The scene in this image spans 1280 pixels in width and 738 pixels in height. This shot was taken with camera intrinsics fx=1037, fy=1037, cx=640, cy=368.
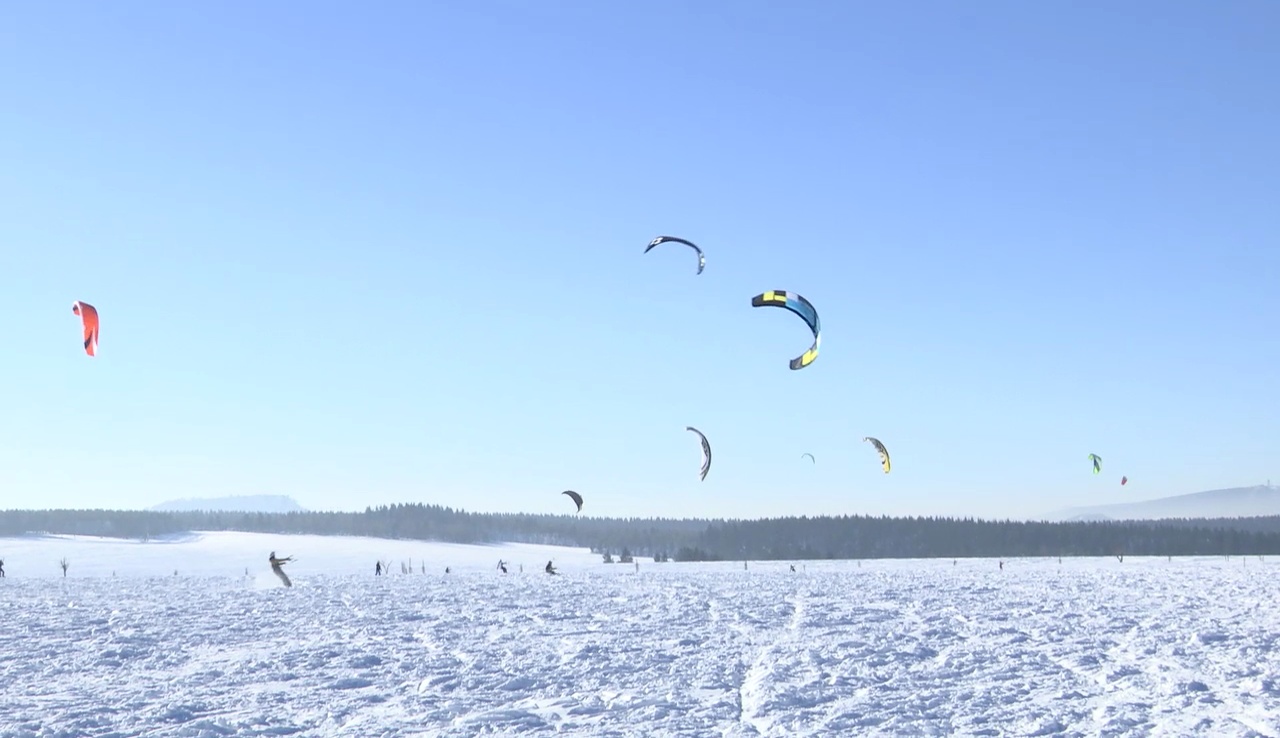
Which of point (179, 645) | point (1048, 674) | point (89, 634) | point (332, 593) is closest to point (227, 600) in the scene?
point (332, 593)

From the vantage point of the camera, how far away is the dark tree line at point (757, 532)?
3782 inches

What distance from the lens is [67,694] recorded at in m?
11.2

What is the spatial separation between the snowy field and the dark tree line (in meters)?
57.8

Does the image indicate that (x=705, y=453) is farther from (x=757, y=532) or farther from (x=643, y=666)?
(x=757, y=532)

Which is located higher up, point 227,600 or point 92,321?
point 92,321

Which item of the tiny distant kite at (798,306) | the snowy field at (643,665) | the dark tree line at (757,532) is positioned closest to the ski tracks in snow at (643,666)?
the snowy field at (643,665)

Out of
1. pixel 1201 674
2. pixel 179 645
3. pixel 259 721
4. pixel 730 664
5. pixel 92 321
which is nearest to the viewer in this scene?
pixel 259 721

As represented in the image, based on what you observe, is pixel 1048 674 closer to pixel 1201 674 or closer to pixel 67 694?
pixel 1201 674

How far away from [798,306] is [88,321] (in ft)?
48.4

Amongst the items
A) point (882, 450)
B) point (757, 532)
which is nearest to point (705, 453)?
point (882, 450)

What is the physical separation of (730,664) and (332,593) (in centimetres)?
1396

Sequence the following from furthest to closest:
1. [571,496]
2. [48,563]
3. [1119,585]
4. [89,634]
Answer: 1. [48,563]
2. [571,496]
3. [1119,585]
4. [89,634]

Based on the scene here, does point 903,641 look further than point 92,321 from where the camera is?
No

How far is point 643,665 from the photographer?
12844 mm
